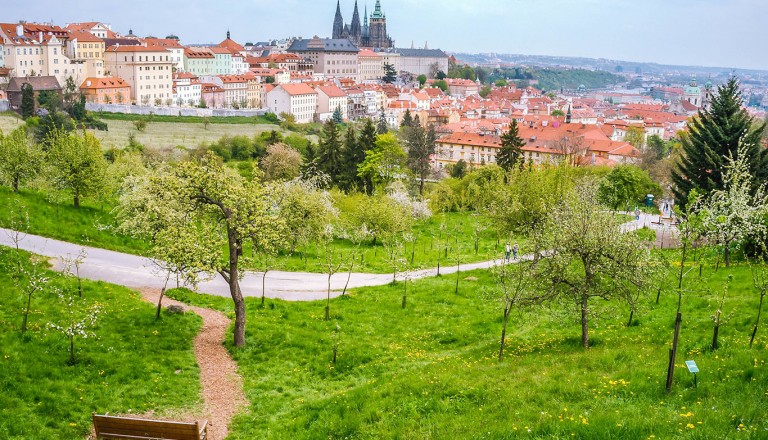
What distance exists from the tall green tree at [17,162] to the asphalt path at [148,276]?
6011mm

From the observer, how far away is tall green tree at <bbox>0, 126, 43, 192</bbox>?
91.0 feet

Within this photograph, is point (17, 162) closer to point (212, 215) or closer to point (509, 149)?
point (212, 215)

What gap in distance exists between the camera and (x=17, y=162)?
27922 mm

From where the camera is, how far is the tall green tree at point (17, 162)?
91.0 feet

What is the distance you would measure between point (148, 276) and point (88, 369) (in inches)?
347

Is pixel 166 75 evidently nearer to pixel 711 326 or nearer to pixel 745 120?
pixel 745 120


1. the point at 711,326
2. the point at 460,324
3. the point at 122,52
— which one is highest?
the point at 122,52

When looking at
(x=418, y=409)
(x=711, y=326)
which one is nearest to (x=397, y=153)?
(x=711, y=326)

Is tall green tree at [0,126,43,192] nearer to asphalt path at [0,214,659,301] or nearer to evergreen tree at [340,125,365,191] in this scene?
asphalt path at [0,214,659,301]

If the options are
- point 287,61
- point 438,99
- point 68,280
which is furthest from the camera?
point 287,61

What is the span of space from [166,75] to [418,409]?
373 feet

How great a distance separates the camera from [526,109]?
16738cm

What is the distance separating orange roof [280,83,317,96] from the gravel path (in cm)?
10345

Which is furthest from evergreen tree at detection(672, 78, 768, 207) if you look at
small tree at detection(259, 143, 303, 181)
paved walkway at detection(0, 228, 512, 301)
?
small tree at detection(259, 143, 303, 181)
